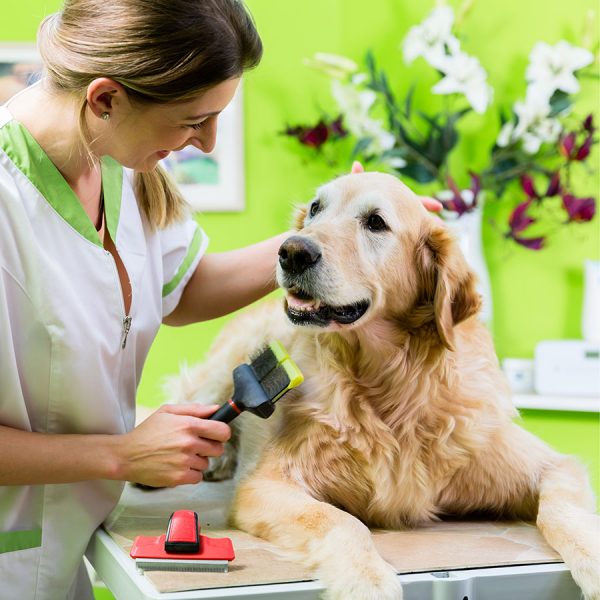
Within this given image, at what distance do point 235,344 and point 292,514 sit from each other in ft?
2.07

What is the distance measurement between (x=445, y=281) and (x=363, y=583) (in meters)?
0.53

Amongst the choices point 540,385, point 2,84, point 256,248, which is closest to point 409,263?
point 256,248

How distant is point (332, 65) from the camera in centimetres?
309

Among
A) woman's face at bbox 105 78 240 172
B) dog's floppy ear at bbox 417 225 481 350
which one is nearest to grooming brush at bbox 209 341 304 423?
dog's floppy ear at bbox 417 225 481 350

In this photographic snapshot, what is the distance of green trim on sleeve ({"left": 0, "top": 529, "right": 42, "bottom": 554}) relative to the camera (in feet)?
4.26

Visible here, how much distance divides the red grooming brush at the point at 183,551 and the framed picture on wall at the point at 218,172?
7.42ft

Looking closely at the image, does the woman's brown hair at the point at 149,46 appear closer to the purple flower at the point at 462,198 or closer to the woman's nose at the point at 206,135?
the woman's nose at the point at 206,135

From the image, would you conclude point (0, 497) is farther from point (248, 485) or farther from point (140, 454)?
point (248, 485)

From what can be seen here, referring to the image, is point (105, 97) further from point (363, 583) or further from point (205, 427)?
point (363, 583)

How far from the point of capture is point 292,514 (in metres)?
1.21

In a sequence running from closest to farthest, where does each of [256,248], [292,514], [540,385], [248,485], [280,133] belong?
[292,514] < [248,485] < [256,248] < [540,385] < [280,133]

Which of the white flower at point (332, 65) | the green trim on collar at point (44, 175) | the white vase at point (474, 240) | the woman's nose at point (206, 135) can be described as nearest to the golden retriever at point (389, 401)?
the woman's nose at point (206, 135)

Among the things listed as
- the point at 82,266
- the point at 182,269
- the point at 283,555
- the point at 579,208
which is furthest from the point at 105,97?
the point at 579,208

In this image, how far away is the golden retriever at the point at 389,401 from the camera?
130cm
